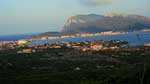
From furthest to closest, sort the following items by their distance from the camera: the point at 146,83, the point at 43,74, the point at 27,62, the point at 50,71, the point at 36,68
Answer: the point at 27,62 → the point at 36,68 → the point at 50,71 → the point at 43,74 → the point at 146,83

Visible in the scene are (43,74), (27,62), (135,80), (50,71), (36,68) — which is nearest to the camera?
(135,80)

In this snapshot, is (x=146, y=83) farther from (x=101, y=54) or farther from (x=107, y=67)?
(x=101, y=54)

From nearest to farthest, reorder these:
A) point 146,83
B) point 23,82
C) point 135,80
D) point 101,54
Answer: point 146,83 < point 135,80 < point 23,82 < point 101,54

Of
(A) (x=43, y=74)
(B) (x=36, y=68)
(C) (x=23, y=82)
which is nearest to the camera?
(C) (x=23, y=82)

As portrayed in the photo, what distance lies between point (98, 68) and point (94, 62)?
7.24 metres

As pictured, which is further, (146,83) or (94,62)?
(94,62)

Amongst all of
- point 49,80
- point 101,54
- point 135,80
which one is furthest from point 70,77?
point 101,54

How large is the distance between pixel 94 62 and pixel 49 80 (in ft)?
62.6

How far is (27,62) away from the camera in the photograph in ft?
228

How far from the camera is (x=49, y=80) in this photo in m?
48.0

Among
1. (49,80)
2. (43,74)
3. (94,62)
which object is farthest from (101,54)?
(49,80)

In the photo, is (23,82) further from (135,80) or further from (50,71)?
(135,80)

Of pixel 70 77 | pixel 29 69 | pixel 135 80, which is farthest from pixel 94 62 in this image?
pixel 135 80

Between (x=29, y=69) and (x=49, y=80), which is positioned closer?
(x=49, y=80)
